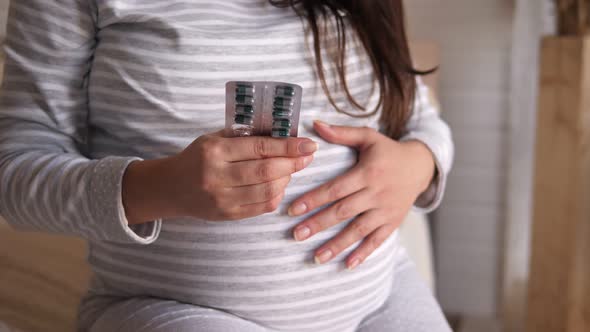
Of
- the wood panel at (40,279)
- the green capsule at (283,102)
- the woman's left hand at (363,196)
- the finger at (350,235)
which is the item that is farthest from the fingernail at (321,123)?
the wood panel at (40,279)

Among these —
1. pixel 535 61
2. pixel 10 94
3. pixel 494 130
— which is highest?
pixel 10 94

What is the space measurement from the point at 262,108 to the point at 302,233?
0.68 ft

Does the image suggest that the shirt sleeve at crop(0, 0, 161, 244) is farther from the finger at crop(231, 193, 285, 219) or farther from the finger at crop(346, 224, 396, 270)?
the finger at crop(346, 224, 396, 270)

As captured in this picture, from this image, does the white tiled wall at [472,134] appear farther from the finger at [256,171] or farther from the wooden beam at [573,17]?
the finger at [256,171]

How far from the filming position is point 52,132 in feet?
2.32

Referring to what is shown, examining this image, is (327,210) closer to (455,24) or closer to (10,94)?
(10,94)

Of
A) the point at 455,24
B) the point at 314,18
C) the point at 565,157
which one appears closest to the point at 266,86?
the point at 314,18

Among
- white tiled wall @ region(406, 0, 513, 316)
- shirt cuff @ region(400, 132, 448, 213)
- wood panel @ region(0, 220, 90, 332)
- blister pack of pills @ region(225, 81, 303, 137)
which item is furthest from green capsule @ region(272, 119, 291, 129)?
white tiled wall @ region(406, 0, 513, 316)

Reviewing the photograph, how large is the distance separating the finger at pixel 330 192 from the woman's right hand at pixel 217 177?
0.11m

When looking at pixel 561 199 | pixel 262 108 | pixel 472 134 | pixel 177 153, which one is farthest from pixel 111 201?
pixel 472 134

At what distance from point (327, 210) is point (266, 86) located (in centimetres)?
24

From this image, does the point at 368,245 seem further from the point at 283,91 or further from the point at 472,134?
the point at 472,134

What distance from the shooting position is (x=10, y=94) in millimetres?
700

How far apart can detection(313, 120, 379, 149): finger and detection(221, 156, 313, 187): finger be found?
18 cm
